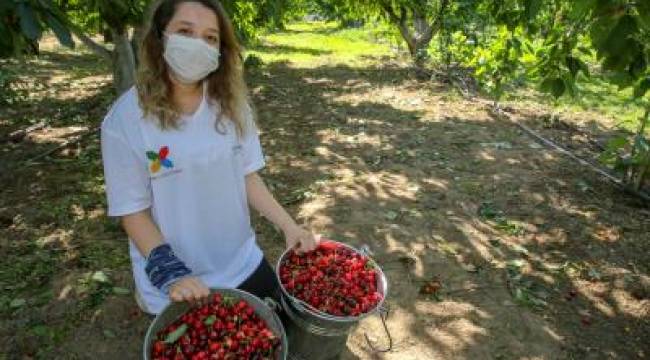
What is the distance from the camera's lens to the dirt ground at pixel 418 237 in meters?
3.89

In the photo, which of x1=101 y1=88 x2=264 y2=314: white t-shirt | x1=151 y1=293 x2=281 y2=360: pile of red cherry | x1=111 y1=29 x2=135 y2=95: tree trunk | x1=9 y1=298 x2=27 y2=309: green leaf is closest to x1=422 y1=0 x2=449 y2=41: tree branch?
x1=111 y1=29 x2=135 y2=95: tree trunk

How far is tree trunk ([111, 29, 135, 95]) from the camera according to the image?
5520mm

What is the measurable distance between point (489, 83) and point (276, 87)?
4.83m

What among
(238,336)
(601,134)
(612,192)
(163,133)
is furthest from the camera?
(601,134)

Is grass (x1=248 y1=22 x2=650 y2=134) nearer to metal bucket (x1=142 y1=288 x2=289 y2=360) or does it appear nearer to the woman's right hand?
metal bucket (x1=142 y1=288 x2=289 y2=360)

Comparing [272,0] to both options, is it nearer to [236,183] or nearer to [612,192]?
[236,183]

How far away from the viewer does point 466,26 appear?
41.0 ft

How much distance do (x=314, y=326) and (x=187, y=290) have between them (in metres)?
0.68

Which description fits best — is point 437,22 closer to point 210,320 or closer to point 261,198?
point 261,198

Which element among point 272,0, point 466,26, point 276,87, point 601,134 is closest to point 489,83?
point 601,134

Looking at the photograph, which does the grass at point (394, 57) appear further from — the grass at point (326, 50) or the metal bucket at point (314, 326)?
the metal bucket at point (314, 326)

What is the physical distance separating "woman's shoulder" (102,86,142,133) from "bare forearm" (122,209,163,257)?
35cm

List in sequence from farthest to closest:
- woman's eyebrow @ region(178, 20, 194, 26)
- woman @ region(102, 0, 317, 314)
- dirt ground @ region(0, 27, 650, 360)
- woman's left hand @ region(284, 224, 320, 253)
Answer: dirt ground @ region(0, 27, 650, 360)
woman's left hand @ region(284, 224, 320, 253)
woman's eyebrow @ region(178, 20, 194, 26)
woman @ region(102, 0, 317, 314)

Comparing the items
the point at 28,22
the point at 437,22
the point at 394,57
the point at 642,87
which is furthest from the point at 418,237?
the point at 394,57
